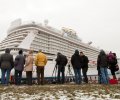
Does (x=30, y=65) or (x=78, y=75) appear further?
(x=78, y=75)

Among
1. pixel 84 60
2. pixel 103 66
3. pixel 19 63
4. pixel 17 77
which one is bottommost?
pixel 17 77

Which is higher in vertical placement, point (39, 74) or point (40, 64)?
point (40, 64)

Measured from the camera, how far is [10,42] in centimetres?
4403

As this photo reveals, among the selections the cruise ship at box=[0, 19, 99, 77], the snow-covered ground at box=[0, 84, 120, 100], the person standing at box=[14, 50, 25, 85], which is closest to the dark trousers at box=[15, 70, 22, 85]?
the person standing at box=[14, 50, 25, 85]

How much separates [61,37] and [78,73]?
3456 cm

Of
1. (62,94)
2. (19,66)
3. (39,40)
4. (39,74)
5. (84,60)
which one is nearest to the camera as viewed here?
(62,94)

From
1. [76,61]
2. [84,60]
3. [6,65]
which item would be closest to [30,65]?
[6,65]

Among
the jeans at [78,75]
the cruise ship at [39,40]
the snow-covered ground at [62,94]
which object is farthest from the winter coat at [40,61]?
the cruise ship at [39,40]

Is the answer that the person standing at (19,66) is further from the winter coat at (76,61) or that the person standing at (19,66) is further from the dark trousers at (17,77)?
the winter coat at (76,61)

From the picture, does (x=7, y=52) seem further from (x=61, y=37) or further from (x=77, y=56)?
(x=61, y=37)

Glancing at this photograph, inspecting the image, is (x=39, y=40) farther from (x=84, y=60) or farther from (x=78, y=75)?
(x=78, y=75)

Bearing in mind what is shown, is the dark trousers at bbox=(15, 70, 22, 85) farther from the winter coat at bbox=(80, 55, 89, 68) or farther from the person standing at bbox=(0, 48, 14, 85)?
the winter coat at bbox=(80, 55, 89, 68)

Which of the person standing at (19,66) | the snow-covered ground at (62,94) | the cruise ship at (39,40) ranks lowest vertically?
the snow-covered ground at (62,94)

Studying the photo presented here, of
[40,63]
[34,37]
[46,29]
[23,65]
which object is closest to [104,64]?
[40,63]
